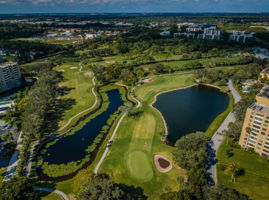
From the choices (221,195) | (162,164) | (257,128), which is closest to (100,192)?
(162,164)

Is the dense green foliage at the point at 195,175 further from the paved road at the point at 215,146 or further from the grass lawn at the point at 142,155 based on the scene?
the grass lawn at the point at 142,155

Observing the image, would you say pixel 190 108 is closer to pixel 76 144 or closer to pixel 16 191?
pixel 76 144

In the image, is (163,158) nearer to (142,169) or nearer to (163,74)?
(142,169)

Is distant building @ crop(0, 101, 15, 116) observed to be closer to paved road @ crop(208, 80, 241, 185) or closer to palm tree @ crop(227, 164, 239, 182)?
paved road @ crop(208, 80, 241, 185)

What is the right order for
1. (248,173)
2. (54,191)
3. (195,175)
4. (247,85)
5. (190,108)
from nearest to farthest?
(195,175)
(54,191)
(248,173)
(190,108)
(247,85)

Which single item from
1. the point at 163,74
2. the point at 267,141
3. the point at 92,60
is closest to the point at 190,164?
the point at 267,141

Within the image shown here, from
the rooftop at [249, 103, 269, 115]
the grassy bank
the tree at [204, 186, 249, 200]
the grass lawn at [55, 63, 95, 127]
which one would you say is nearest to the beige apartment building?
the rooftop at [249, 103, 269, 115]
